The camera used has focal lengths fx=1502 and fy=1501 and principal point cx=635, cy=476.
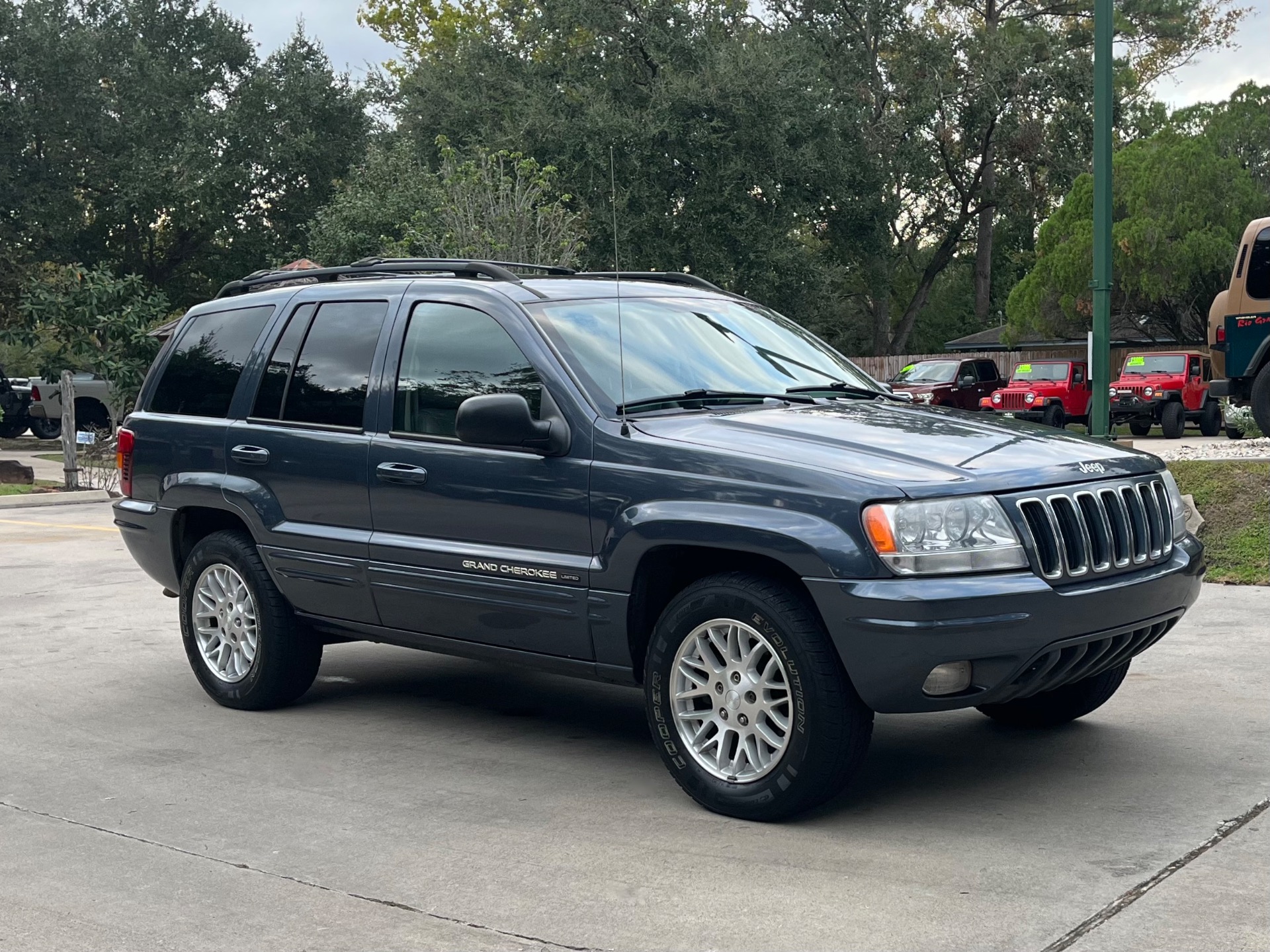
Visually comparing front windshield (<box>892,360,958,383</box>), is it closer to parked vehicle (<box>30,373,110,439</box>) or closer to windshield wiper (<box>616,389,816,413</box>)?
parked vehicle (<box>30,373,110,439</box>)

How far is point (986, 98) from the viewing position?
147 feet

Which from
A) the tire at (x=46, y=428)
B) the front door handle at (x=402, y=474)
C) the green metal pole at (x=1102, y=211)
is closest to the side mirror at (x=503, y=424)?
the front door handle at (x=402, y=474)

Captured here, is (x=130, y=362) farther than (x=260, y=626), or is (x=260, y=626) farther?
(x=130, y=362)

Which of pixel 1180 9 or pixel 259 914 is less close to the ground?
pixel 1180 9

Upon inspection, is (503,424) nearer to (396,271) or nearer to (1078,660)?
(396,271)

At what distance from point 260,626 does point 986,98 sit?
41883 millimetres

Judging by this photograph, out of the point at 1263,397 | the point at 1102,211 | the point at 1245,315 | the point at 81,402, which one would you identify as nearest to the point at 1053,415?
the point at 1245,315

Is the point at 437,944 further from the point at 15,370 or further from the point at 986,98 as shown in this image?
the point at 15,370

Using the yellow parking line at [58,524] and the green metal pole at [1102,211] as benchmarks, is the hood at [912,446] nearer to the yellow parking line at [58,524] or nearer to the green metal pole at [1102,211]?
the green metal pole at [1102,211]

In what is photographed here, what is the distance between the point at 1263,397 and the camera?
16812 millimetres

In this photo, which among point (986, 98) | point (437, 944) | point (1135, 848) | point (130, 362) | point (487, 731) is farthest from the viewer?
point (986, 98)

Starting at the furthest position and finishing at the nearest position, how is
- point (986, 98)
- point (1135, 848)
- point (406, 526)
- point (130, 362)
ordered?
point (986, 98), point (130, 362), point (406, 526), point (1135, 848)

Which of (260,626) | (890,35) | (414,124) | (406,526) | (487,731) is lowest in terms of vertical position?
(487,731)

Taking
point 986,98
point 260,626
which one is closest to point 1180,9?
point 986,98
